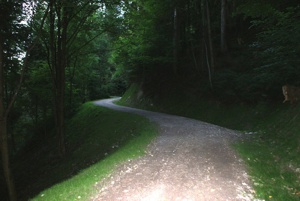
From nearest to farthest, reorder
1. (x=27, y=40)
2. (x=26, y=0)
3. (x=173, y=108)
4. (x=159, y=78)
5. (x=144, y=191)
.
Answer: (x=144, y=191)
(x=26, y=0)
(x=27, y=40)
(x=173, y=108)
(x=159, y=78)

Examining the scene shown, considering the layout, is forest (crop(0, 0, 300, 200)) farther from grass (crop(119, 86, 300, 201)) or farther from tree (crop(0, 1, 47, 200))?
grass (crop(119, 86, 300, 201))

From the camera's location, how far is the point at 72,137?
1975 cm

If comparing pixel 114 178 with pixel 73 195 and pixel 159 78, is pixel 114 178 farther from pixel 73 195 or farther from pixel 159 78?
pixel 159 78

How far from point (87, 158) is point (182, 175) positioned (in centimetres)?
773

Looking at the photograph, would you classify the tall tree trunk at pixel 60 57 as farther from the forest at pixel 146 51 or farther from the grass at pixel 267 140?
the grass at pixel 267 140

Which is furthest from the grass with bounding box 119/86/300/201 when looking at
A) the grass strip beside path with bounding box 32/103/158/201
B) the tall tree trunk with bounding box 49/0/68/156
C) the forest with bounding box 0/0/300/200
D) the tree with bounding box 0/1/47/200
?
the tall tree trunk with bounding box 49/0/68/156

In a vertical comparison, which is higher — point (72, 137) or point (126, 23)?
point (126, 23)

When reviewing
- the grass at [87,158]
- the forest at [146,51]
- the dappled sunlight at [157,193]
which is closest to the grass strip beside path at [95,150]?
the grass at [87,158]

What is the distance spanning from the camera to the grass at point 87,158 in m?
6.96

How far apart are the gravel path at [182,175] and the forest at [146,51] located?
15.0ft

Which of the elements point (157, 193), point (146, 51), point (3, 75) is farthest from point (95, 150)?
point (146, 51)

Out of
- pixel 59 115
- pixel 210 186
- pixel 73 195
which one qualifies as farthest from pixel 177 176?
pixel 59 115

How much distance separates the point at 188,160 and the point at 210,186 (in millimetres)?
1704

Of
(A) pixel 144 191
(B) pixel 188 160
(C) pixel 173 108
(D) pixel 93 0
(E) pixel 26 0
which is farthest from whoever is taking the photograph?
(C) pixel 173 108
